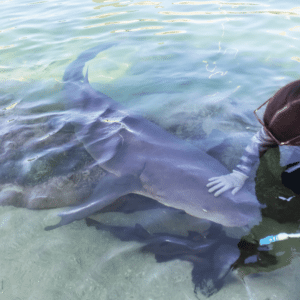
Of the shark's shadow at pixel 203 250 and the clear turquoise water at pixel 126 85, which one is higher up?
the clear turquoise water at pixel 126 85

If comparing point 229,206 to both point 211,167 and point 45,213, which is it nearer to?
point 211,167

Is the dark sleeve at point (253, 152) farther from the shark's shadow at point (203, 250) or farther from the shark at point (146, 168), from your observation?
the shark's shadow at point (203, 250)

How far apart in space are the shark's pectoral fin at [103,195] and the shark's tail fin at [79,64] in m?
2.70

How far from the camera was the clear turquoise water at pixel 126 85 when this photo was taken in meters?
1.95

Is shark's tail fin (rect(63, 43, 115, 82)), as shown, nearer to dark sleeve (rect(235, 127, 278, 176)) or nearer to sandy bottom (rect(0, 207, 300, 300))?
sandy bottom (rect(0, 207, 300, 300))

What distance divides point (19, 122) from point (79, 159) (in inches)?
54.5

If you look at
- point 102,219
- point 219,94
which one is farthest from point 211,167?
point 219,94

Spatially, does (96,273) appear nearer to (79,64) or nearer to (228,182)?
(228,182)

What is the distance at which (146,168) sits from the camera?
113 inches

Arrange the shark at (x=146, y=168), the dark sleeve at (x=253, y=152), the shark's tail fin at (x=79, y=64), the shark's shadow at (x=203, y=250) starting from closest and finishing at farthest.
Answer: the shark's shadow at (x=203, y=250) → the shark at (x=146, y=168) → the dark sleeve at (x=253, y=152) → the shark's tail fin at (x=79, y=64)

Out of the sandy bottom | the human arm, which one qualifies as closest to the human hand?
the human arm

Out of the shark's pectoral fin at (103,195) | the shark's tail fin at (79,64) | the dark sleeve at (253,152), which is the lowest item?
the shark's pectoral fin at (103,195)

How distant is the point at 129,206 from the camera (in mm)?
2574

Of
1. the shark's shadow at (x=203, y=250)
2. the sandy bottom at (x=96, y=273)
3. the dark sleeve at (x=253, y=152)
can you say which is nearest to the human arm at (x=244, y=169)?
the dark sleeve at (x=253, y=152)
